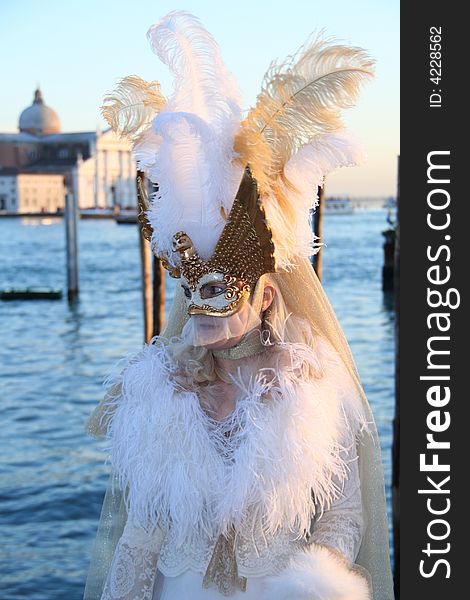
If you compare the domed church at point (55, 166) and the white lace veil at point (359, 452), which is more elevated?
the domed church at point (55, 166)

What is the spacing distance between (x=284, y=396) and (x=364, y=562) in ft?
1.30

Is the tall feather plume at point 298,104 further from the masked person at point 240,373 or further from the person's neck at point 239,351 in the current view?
the person's neck at point 239,351

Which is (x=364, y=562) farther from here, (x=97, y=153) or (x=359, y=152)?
(x=97, y=153)

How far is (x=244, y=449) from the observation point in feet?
6.10

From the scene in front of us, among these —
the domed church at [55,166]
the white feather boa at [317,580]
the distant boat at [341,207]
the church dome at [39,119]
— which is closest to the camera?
the white feather boa at [317,580]

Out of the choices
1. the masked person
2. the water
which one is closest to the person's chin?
the masked person

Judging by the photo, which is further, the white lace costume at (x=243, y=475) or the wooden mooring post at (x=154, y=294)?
the wooden mooring post at (x=154, y=294)

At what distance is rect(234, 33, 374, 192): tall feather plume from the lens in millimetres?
1851

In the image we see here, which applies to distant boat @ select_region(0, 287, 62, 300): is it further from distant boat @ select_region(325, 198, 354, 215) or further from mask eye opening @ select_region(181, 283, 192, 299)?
distant boat @ select_region(325, 198, 354, 215)

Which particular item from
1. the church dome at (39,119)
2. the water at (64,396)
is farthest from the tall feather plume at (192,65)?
the church dome at (39,119)

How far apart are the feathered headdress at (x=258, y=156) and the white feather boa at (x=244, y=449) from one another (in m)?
0.23

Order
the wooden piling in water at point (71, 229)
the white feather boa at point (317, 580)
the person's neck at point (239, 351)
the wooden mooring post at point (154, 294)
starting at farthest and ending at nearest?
the wooden piling in water at point (71, 229)
the wooden mooring post at point (154, 294)
the person's neck at point (239, 351)
the white feather boa at point (317, 580)

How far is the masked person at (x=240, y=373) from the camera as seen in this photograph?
185 centimetres

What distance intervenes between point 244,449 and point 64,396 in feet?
32.2
